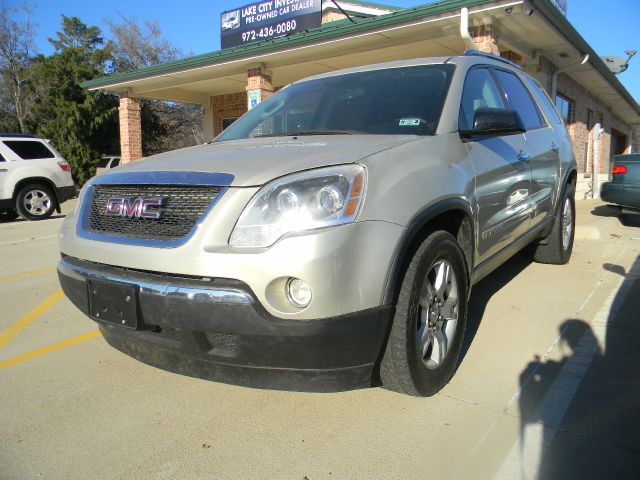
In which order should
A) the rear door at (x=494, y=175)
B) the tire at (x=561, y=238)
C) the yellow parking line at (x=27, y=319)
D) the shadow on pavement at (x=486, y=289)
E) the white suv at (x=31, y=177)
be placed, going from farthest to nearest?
the white suv at (x=31, y=177) → the tire at (x=561, y=238) → the yellow parking line at (x=27, y=319) → the shadow on pavement at (x=486, y=289) → the rear door at (x=494, y=175)

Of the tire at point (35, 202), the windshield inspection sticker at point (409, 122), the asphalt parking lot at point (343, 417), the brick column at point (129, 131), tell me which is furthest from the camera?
the brick column at point (129, 131)

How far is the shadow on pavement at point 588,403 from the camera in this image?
205cm

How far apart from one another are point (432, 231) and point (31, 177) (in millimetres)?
10615

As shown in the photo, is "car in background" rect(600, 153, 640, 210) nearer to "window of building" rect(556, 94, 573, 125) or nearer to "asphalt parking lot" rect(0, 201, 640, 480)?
"window of building" rect(556, 94, 573, 125)

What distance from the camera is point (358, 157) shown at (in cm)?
218

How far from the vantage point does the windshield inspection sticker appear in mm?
2846

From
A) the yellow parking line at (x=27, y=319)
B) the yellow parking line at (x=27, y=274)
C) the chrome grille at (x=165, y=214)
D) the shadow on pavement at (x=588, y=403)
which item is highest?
the chrome grille at (x=165, y=214)

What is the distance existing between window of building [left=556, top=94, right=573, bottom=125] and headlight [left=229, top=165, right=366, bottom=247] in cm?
1160

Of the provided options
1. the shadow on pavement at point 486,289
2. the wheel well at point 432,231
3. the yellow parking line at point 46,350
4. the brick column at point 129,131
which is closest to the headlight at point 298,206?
the wheel well at point 432,231

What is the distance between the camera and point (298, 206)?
2.02 metres

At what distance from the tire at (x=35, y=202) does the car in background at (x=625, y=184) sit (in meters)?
11.2

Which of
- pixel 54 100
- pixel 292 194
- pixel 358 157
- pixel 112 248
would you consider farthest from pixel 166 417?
pixel 54 100

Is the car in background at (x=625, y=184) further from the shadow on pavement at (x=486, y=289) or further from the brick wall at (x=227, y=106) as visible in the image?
the brick wall at (x=227, y=106)

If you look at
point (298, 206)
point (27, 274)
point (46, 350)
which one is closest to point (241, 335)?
point (298, 206)
